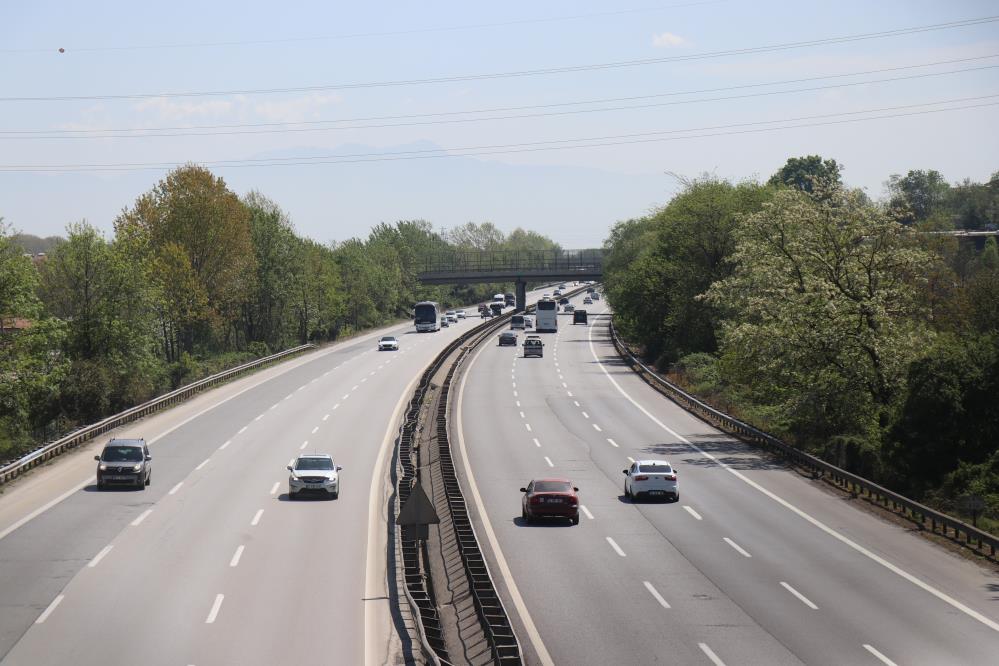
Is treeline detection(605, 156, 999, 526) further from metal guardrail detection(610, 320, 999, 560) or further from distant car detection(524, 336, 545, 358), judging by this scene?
distant car detection(524, 336, 545, 358)

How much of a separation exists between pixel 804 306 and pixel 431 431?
1716 cm

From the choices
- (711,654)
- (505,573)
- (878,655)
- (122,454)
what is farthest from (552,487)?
(122,454)

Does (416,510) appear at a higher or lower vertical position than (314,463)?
higher

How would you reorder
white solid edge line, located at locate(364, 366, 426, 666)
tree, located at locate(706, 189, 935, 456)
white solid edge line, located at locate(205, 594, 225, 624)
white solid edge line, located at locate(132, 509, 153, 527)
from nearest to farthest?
white solid edge line, located at locate(364, 366, 426, 666)
white solid edge line, located at locate(205, 594, 225, 624)
white solid edge line, located at locate(132, 509, 153, 527)
tree, located at locate(706, 189, 935, 456)

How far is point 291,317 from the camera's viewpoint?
11981 centimetres

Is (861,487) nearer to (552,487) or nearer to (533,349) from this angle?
(552,487)

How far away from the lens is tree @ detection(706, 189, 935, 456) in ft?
150

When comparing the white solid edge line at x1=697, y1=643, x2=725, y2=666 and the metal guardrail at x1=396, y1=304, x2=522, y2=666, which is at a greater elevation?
the metal guardrail at x1=396, y1=304, x2=522, y2=666

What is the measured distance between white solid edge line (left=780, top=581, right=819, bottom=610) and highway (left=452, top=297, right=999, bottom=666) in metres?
0.07

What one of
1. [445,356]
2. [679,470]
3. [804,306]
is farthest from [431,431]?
[445,356]

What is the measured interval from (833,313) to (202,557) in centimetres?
2851

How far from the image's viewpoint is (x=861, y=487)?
1496 inches

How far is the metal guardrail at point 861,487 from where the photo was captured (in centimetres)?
3014

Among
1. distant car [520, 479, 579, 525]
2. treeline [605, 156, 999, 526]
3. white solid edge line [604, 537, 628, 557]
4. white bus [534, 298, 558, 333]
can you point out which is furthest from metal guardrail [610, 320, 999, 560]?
white bus [534, 298, 558, 333]
